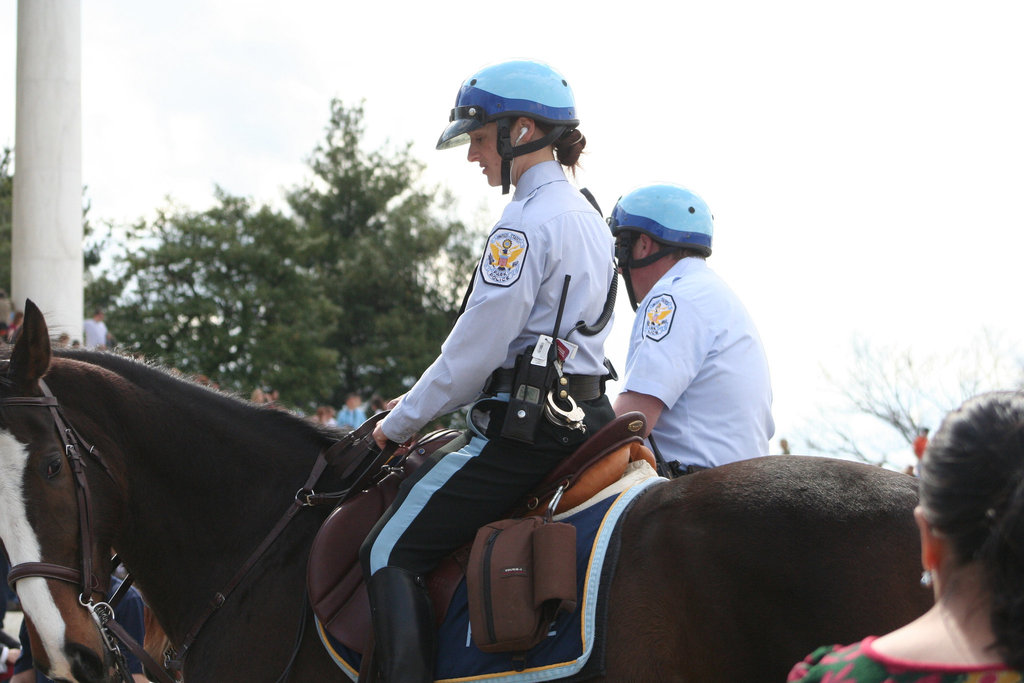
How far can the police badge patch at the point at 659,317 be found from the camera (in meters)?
4.19

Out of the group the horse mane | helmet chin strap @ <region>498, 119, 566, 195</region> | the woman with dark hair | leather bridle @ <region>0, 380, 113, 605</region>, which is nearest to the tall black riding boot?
the horse mane

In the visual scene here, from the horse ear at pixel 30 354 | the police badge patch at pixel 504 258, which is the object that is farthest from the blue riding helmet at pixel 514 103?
the horse ear at pixel 30 354

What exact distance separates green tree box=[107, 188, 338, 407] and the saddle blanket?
3888cm

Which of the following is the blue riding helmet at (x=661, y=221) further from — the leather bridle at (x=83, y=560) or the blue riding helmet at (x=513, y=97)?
→ the leather bridle at (x=83, y=560)

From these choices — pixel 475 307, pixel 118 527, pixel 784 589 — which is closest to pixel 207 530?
pixel 118 527

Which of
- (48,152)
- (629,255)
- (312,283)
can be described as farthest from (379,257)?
(629,255)

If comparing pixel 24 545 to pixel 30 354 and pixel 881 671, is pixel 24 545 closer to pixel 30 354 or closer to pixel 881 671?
pixel 30 354

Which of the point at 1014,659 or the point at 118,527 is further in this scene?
the point at 118,527

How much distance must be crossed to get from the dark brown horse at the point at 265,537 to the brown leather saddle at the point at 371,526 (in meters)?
0.16

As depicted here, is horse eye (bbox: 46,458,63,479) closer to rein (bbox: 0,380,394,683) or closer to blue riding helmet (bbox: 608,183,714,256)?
rein (bbox: 0,380,394,683)

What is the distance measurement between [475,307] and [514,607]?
99 cm

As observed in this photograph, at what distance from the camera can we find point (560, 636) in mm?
2969

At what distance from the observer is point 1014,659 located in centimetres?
141

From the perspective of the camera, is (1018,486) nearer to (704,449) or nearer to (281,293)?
(704,449)
